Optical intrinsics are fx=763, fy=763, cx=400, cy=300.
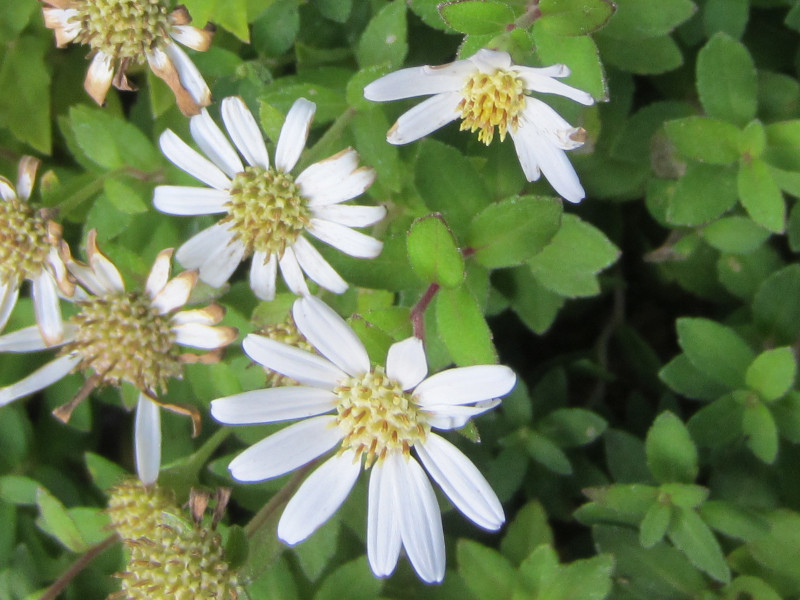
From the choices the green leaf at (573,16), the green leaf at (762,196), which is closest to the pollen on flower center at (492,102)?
the green leaf at (573,16)

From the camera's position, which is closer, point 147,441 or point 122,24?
point 122,24

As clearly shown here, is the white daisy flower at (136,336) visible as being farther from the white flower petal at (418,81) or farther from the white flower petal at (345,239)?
the white flower petal at (418,81)

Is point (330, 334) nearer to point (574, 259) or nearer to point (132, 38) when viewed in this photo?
point (574, 259)

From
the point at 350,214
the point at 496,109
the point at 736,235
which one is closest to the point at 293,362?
the point at 350,214

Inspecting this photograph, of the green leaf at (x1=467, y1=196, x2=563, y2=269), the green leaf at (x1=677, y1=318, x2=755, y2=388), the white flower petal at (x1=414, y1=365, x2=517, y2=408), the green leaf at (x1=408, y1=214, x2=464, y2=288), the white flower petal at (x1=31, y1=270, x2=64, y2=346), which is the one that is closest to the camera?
the white flower petal at (x1=414, y1=365, x2=517, y2=408)

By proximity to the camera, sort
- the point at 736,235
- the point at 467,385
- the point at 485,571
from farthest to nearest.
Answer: the point at 736,235, the point at 485,571, the point at 467,385

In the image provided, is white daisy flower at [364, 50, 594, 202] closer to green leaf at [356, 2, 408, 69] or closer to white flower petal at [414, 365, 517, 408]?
green leaf at [356, 2, 408, 69]

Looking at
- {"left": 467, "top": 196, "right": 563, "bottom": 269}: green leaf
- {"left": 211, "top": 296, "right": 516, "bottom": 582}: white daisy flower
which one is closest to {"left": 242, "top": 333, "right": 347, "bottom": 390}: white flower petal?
{"left": 211, "top": 296, "right": 516, "bottom": 582}: white daisy flower
